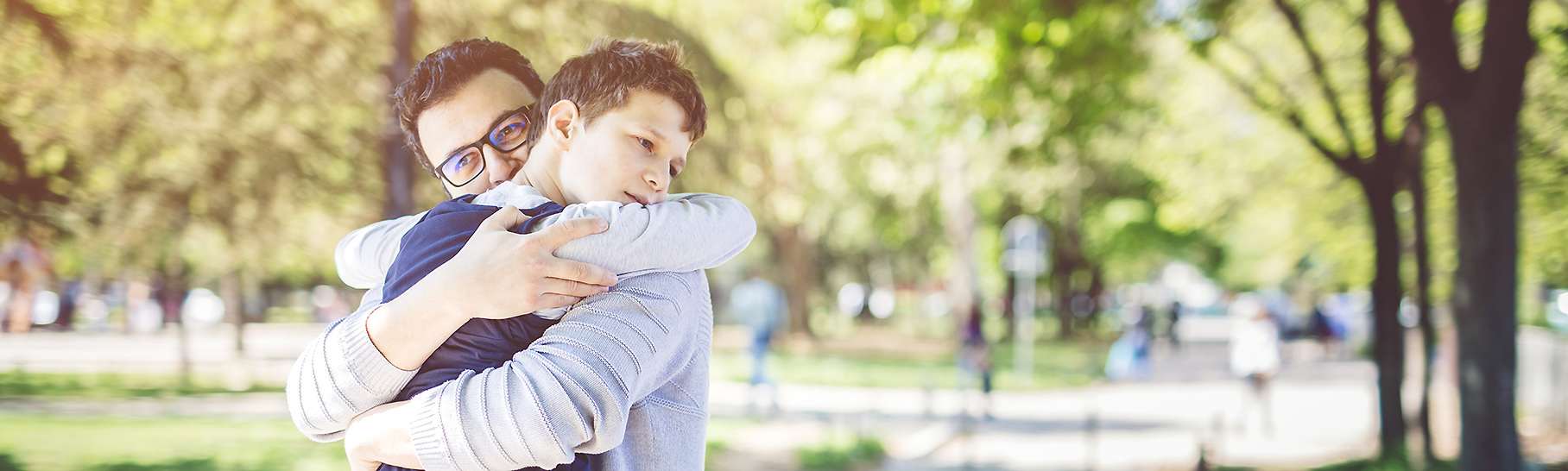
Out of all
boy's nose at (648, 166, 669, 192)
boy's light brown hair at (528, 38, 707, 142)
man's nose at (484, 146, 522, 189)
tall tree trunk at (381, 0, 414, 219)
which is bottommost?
boy's nose at (648, 166, 669, 192)

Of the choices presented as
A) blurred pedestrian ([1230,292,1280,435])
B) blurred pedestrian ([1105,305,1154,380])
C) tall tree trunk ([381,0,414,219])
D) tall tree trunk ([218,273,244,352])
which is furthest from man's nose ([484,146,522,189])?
blurred pedestrian ([1105,305,1154,380])

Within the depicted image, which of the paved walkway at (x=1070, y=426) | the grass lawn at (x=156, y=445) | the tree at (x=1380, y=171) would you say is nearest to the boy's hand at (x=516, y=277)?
the grass lawn at (x=156, y=445)

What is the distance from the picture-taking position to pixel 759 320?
1508 centimetres

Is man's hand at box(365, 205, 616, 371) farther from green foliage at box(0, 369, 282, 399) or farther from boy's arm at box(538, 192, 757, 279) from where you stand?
green foliage at box(0, 369, 282, 399)

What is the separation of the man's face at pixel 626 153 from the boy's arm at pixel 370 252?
373 mm

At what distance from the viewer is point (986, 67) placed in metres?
8.27

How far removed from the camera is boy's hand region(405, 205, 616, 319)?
4.75ft

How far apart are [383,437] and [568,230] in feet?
1.25

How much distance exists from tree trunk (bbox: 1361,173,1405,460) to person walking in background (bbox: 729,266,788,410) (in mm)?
6686

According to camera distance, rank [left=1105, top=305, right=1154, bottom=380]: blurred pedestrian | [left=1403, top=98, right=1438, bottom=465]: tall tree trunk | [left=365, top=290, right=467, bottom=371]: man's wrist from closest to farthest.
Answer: [left=365, top=290, right=467, bottom=371]: man's wrist
[left=1403, top=98, right=1438, bottom=465]: tall tree trunk
[left=1105, top=305, right=1154, bottom=380]: blurred pedestrian

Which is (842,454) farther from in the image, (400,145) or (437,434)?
(437,434)

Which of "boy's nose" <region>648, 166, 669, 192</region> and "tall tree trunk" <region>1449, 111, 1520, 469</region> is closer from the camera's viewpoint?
"boy's nose" <region>648, 166, 669, 192</region>

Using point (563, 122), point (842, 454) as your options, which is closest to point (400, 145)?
point (563, 122)

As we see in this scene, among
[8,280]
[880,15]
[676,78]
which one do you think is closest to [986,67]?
[880,15]
